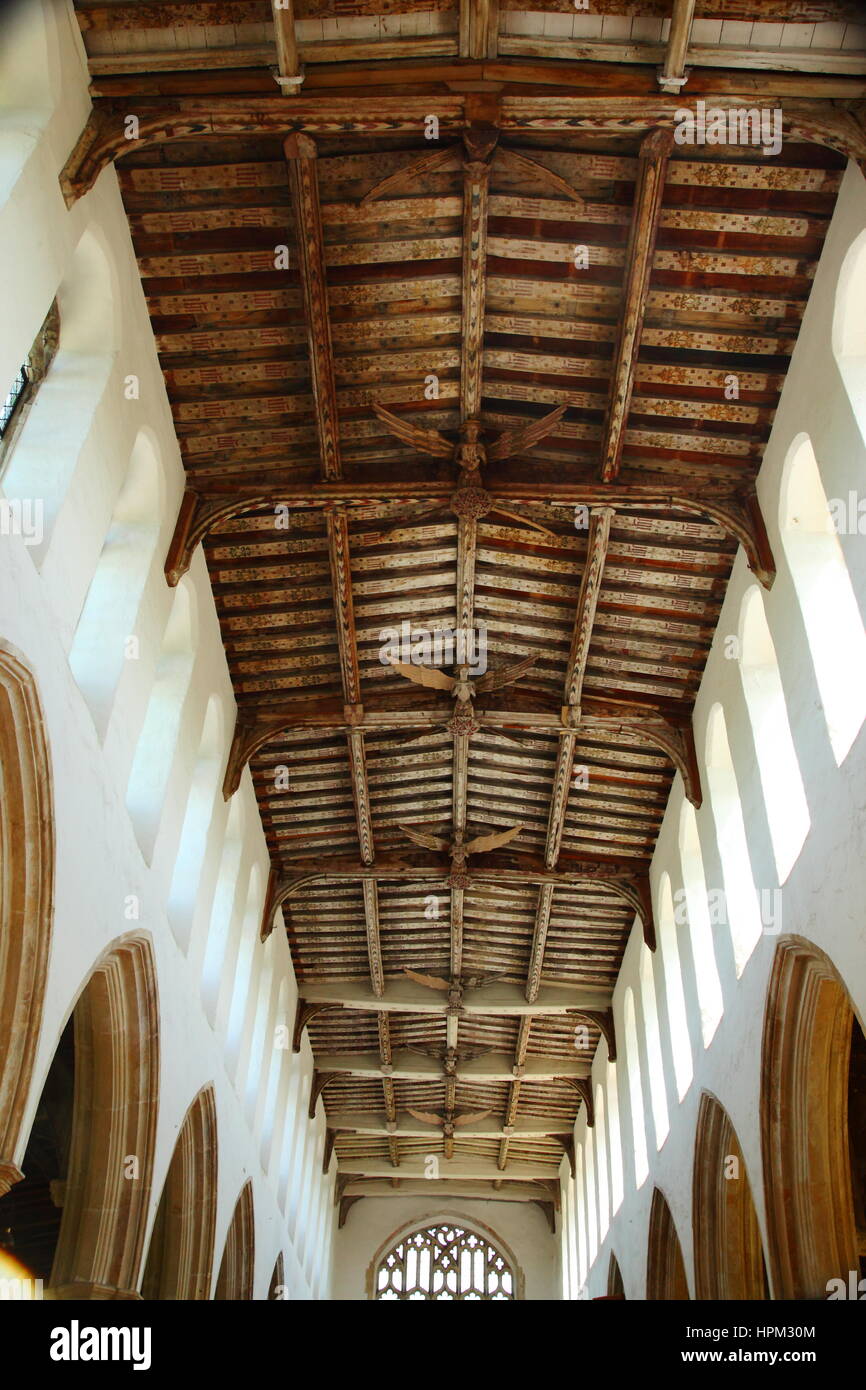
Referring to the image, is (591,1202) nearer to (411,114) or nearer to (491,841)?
(491,841)

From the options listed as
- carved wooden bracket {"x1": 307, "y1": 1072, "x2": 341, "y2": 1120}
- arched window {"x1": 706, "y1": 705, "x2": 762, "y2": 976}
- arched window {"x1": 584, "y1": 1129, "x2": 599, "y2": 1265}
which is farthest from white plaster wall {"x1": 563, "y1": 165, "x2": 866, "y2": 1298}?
carved wooden bracket {"x1": 307, "y1": 1072, "x2": 341, "y2": 1120}

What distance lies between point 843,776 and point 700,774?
4.48m

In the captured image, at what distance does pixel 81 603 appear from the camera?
751 centimetres

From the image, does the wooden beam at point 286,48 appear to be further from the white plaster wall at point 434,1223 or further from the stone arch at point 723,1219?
the white plaster wall at point 434,1223

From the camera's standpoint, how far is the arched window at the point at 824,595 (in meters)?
7.79

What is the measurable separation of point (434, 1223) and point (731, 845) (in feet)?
57.5

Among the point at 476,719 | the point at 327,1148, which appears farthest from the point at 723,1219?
the point at 327,1148

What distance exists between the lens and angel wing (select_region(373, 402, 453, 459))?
9461 millimetres

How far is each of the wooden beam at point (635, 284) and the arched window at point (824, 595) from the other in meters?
1.43

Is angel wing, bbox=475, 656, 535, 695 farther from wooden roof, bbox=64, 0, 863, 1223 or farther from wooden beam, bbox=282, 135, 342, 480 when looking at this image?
wooden beam, bbox=282, 135, 342, 480

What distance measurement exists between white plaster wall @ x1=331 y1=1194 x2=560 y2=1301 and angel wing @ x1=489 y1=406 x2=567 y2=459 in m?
20.0

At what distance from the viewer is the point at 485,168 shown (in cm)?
798
